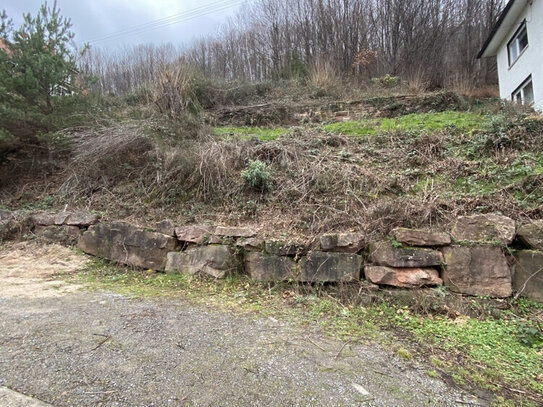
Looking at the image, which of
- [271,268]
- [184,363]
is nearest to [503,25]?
[271,268]

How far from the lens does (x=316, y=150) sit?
5.79 meters

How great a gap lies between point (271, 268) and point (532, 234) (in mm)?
2997

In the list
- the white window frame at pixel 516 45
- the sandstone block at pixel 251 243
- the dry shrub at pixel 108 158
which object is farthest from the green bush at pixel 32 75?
the white window frame at pixel 516 45

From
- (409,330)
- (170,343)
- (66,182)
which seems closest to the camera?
(170,343)

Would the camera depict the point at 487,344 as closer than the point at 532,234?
Yes

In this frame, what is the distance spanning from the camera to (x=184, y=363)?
2.31 metres

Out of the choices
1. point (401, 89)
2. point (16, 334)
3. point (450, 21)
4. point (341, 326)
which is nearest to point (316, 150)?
point (341, 326)

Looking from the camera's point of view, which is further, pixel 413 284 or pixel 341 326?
pixel 413 284

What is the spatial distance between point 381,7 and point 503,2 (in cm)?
668

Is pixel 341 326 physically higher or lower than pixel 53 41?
lower

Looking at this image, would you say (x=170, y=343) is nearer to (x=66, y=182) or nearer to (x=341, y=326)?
(x=341, y=326)

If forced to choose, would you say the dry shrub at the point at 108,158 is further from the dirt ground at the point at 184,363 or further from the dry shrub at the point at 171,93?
the dirt ground at the point at 184,363

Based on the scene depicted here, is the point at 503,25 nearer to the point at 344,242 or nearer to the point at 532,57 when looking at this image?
the point at 532,57

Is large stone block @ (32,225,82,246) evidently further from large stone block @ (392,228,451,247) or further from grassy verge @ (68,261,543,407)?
large stone block @ (392,228,451,247)
